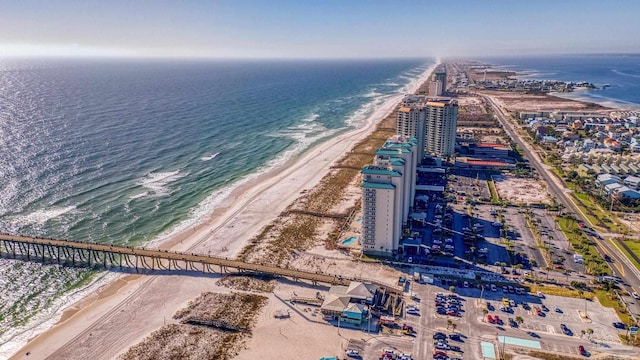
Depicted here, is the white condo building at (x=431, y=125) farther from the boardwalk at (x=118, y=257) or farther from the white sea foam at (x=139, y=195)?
the white sea foam at (x=139, y=195)

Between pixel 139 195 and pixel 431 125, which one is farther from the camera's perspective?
pixel 431 125

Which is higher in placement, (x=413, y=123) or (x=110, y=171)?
(x=413, y=123)

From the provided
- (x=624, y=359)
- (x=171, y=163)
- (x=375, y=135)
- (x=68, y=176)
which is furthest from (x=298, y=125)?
(x=624, y=359)

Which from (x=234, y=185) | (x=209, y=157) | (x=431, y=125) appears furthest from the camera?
(x=431, y=125)

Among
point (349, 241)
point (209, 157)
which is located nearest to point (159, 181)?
point (209, 157)

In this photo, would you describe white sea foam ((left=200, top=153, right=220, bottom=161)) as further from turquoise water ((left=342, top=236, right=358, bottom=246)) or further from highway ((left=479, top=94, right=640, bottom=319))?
highway ((left=479, top=94, right=640, bottom=319))

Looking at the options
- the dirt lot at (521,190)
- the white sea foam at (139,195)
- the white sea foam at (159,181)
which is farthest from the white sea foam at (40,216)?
the dirt lot at (521,190)

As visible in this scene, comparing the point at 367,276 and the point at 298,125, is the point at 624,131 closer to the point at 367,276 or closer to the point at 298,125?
the point at 298,125

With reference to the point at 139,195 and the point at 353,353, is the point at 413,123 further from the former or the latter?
the point at 353,353
